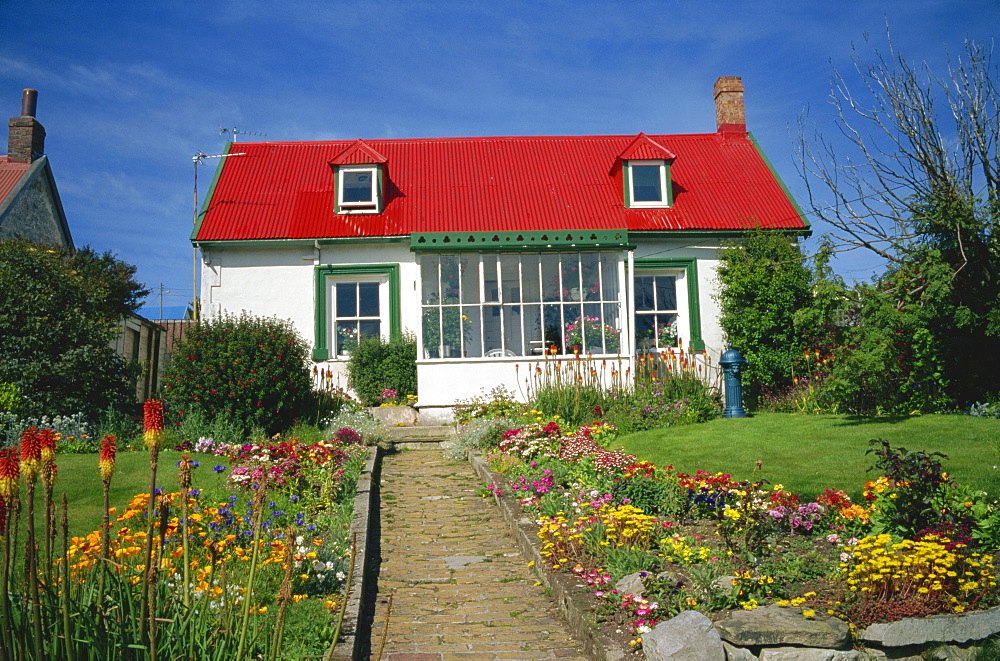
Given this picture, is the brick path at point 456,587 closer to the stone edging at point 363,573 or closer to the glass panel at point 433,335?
the stone edging at point 363,573

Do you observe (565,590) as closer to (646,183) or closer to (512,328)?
(512,328)

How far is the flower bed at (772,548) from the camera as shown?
432cm

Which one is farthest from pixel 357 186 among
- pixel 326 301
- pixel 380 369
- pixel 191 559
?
pixel 191 559

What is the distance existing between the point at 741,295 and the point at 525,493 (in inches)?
317

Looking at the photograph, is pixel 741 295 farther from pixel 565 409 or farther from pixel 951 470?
pixel 951 470

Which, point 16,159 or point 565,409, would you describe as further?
point 16,159

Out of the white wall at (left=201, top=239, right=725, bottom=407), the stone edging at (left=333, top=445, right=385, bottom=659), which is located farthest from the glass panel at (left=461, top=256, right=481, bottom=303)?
the stone edging at (left=333, top=445, right=385, bottom=659)

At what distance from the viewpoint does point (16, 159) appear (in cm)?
1903

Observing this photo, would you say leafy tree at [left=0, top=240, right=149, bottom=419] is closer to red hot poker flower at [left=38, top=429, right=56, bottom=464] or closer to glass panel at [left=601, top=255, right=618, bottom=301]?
glass panel at [left=601, top=255, right=618, bottom=301]

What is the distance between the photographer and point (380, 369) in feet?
45.1

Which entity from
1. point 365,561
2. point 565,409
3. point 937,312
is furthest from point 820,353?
point 365,561

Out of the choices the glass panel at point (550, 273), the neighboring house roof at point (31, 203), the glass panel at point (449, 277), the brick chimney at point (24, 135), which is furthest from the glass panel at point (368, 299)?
the brick chimney at point (24, 135)

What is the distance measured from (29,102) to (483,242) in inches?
556

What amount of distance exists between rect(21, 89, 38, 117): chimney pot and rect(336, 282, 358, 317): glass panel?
428 inches
